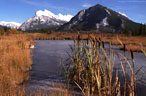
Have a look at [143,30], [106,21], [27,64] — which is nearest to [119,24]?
[106,21]

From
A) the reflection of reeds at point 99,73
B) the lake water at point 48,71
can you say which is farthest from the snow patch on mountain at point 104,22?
the reflection of reeds at point 99,73

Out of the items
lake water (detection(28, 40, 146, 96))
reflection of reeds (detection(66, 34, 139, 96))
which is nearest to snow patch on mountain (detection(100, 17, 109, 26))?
lake water (detection(28, 40, 146, 96))

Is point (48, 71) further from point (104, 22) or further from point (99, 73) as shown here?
point (104, 22)

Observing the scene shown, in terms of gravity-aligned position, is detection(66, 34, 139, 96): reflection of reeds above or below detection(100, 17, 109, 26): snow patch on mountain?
below

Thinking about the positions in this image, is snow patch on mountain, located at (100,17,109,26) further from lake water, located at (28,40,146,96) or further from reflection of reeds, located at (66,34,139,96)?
reflection of reeds, located at (66,34,139,96)

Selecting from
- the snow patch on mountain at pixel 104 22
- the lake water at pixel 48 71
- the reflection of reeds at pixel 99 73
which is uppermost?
the snow patch on mountain at pixel 104 22

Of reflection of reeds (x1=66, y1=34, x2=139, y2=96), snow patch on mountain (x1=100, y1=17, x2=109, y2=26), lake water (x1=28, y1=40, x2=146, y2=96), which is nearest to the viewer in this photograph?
reflection of reeds (x1=66, y1=34, x2=139, y2=96)

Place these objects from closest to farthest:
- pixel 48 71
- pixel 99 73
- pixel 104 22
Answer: pixel 99 73 < pixel 48 71 < pixel 104 22

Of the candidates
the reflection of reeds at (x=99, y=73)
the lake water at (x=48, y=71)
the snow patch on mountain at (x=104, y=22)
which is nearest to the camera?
the reflection of reeds at (x=99, y=73)

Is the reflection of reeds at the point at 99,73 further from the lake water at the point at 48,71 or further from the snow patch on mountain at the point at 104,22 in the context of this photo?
the snow patch on mountain at the point at 104,22

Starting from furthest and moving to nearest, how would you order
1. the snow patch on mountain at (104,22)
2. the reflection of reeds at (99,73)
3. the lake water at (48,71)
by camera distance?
1. the snow patch on mountain at (104,22)
2. the lake water at (48,71)
3. the reflection of reeds at (99,73)

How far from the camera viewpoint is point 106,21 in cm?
19325

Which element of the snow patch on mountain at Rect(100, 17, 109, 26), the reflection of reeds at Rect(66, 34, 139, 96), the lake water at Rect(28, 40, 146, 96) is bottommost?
the lake water at Rect(28, 40, 146, 96)

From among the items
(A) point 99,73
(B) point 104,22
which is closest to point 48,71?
(A) point 99,73
